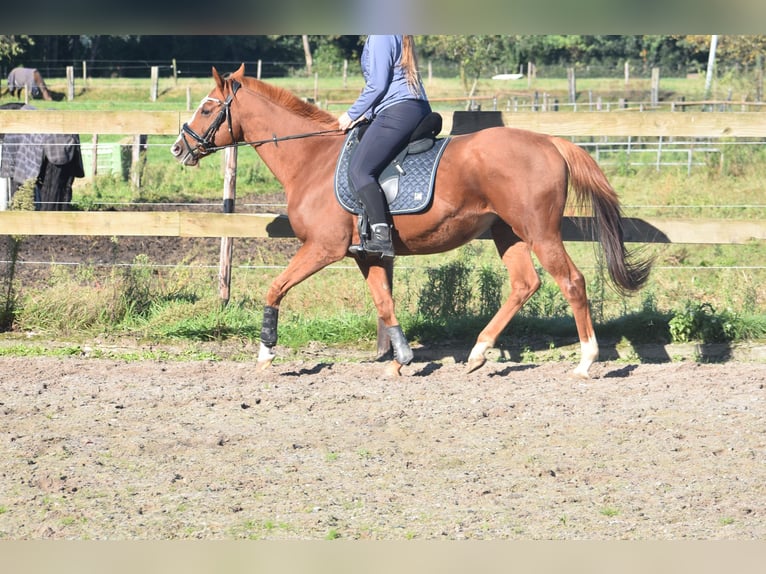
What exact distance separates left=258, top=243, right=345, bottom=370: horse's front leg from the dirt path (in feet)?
0.77

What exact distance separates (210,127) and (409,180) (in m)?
1.76

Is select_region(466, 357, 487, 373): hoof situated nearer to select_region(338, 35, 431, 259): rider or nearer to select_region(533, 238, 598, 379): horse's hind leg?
select_region(533, 238, 598, 379): horse's hind leg

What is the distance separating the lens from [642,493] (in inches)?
183

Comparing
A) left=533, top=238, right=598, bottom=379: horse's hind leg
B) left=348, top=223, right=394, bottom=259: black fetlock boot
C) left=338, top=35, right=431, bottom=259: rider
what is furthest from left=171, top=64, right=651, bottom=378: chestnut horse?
left=338, top=35, right=431, bottom=259: rider

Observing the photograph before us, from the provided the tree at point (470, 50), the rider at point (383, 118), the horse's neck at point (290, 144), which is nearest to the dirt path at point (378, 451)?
the rider at point (383, 118)

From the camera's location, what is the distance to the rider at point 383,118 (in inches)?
267

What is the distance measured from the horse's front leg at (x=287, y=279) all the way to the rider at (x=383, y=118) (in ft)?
1.53

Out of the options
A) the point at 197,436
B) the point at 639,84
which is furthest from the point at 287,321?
the point at 639,84

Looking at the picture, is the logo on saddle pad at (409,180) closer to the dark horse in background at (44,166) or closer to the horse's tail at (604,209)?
the horse's tail at (604,209)

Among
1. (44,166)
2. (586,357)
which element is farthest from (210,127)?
(44,166)

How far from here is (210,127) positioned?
7488 millimetres

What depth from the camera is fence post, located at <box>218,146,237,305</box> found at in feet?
27.6

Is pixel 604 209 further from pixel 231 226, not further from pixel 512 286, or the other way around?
pixel 231 226

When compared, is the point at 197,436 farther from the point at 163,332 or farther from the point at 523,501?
the point at 163,332
